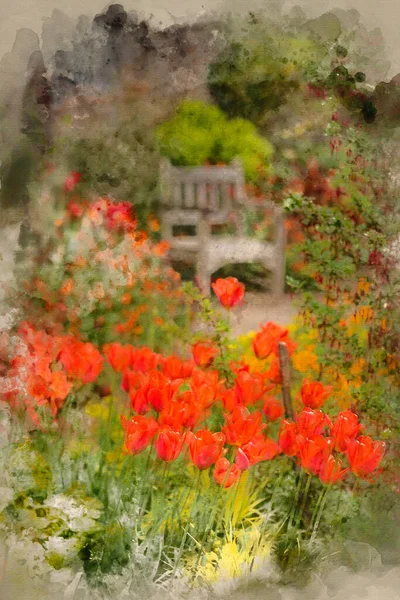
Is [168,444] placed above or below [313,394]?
below

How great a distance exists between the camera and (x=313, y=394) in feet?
8.13

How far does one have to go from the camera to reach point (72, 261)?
2.63m

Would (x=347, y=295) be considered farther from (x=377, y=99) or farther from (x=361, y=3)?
(x=361, y=3)

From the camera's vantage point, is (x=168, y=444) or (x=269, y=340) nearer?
(x=168, y=444)

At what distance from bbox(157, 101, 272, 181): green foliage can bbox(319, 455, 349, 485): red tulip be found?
0.89 m

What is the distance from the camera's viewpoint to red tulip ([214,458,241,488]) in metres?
2.31

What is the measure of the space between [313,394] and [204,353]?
37cm

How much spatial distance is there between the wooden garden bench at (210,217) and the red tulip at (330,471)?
0.57m

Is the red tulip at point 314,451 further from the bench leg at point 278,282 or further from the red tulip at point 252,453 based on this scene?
the bench leg at point 278,282

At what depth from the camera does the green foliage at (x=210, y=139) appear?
250cm

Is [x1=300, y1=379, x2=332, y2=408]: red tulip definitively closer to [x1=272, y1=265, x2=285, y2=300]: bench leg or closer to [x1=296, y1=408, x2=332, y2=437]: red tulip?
[x1=296, y1=408, x2=332, y2=437]: red tulip

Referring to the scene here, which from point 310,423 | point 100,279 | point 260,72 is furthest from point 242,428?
point 260,72

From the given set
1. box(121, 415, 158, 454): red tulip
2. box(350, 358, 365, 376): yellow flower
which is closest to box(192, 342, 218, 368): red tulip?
box(121, 415, 158, 454): red tulip

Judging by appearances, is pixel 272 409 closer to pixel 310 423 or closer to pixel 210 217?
pixel 310 423
